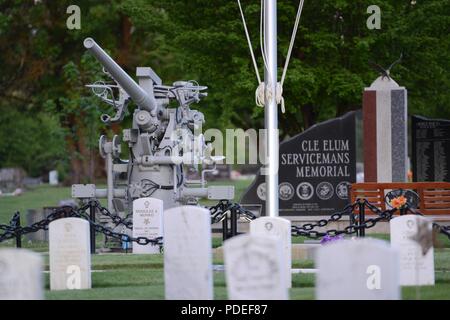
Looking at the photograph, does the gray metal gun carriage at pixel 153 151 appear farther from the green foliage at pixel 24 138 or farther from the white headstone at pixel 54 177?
the white headstone at pixel 54 177

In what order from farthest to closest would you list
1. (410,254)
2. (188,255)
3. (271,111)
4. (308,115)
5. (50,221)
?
1. (308,115)
2. (50,221)
3. (271,111)
4. (410,254)
5. (188,255)

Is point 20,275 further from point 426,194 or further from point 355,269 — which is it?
point 426,194

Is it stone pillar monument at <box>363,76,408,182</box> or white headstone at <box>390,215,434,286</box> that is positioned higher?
stone pillar monument at <box>363,76,408,182</box>

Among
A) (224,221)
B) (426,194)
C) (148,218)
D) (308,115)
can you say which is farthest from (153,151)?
(308,115)

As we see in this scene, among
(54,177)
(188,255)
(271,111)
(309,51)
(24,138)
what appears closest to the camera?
(188,255)

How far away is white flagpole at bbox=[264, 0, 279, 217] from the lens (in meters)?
17.4

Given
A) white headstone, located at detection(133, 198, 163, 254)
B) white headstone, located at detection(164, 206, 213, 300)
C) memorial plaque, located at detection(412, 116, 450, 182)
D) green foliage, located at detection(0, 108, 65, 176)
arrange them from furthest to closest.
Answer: green foliage, located at detection(0, 108, 65, 176) → memorial plaque, located at detection(412, 116, 450, 182) → white headstone, located at detection(133, 198, 163, 254) → white headstone, located at detection(164, 206, 213, 300)

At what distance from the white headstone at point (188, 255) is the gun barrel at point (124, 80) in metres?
9.29

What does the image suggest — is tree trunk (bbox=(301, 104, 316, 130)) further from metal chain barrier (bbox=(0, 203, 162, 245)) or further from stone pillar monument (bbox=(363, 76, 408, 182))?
metal chain barrier (bbox=(0, 203, 162, 245))

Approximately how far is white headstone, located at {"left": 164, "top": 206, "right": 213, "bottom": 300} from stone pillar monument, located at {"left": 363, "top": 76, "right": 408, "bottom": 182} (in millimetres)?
14465

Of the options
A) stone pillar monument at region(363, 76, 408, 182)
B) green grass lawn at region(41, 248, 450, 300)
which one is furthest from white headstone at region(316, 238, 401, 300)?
stone pillar monument at region(363, 76, 408, 182)

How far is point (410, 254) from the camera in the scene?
13711mm

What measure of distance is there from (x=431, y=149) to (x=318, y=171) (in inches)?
106

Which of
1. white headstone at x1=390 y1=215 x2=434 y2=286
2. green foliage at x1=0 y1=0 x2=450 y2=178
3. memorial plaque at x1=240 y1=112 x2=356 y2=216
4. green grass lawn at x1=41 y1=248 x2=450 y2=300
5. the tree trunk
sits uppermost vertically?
green foliage at x1=0 y1=0 x2=450 y2=178
